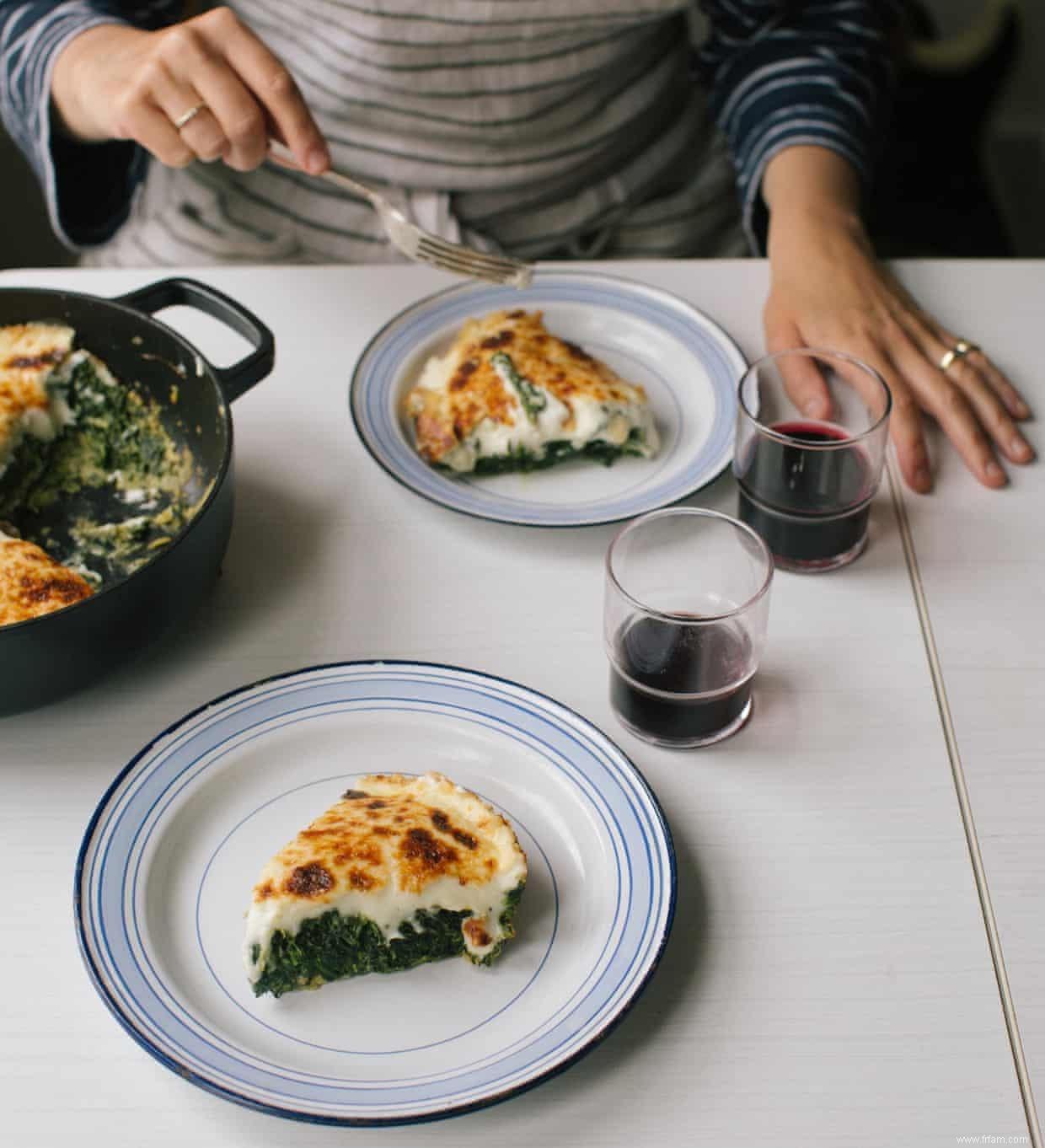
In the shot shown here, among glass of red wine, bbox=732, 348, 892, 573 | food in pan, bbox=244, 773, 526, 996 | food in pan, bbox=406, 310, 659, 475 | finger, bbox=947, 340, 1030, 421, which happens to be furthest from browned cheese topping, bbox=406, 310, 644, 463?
food in pan, bbox=244, 773, 526, 996

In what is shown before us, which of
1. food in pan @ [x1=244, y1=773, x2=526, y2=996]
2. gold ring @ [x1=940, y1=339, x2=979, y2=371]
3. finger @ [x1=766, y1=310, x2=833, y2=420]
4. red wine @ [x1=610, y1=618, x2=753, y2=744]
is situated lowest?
gold ring @ [x1=940, y1=339, x2=979, y2=371]

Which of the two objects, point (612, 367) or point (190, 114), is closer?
point (190, 114)

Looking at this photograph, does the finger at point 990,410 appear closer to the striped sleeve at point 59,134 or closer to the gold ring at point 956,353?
the gold ring at point 956,353

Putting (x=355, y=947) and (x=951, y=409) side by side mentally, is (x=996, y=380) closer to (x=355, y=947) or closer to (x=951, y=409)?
(x=951, y=409)

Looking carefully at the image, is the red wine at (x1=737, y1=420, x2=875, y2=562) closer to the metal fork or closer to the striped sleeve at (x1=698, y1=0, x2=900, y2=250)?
the metal fork

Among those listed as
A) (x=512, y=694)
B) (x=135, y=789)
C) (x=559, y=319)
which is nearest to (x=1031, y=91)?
(x=559, y=319)

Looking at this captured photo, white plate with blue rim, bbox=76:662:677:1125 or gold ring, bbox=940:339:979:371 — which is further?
gold ring, bbox=940:339:979:371

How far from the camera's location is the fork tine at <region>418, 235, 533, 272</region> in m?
1.35

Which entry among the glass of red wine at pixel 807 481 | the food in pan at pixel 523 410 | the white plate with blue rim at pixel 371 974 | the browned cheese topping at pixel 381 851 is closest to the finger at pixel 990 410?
the glass of red wine at pixel 807 481

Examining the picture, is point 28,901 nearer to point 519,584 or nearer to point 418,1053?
point 418,1053

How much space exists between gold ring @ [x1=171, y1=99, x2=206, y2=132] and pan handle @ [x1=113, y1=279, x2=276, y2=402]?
6.5 inches

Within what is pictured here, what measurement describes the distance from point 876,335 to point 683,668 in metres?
0.56

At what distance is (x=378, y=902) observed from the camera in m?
0.87

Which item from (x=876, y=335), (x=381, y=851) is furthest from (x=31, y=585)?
(x=876, y=335)
